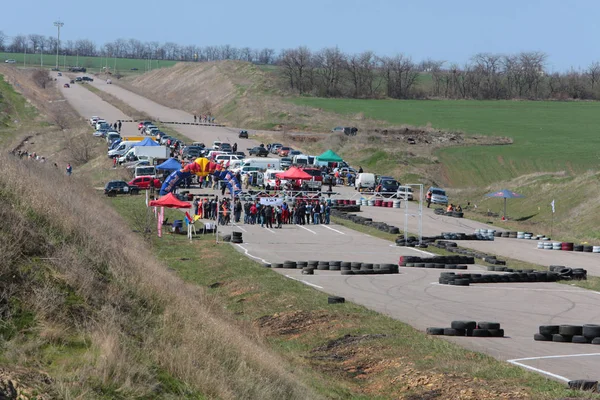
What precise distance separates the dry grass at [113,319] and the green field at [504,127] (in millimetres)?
65615

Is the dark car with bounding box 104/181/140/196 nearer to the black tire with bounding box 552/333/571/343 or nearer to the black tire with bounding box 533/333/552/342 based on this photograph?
the black tire with bounding box 533/333/552/342

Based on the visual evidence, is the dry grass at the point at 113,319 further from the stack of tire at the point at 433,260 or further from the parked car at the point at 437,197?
the parked car at the point at 437,197

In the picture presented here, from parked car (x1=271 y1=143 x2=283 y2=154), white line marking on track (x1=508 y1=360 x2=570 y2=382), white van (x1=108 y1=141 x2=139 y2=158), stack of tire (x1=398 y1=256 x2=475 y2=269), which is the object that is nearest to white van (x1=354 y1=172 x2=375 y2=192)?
white van (x1=108 y1=141 x2=139 y2=158)

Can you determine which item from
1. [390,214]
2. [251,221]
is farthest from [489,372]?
[390,214]

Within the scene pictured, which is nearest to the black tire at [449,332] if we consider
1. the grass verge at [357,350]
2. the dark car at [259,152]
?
the grass verge at [357,350]

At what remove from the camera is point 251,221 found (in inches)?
1946

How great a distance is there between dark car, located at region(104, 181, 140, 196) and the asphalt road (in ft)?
43.3

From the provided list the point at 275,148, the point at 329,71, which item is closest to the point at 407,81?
the point at 329,71

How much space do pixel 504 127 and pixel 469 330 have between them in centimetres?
10001

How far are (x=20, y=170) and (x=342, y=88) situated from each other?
151316 millimetres

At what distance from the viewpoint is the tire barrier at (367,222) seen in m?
47.1

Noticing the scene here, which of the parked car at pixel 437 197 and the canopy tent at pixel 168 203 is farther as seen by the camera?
the parked car at pixel 437 197

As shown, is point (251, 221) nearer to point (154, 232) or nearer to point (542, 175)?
point (154, 232)

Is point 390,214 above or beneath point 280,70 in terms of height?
beneath
